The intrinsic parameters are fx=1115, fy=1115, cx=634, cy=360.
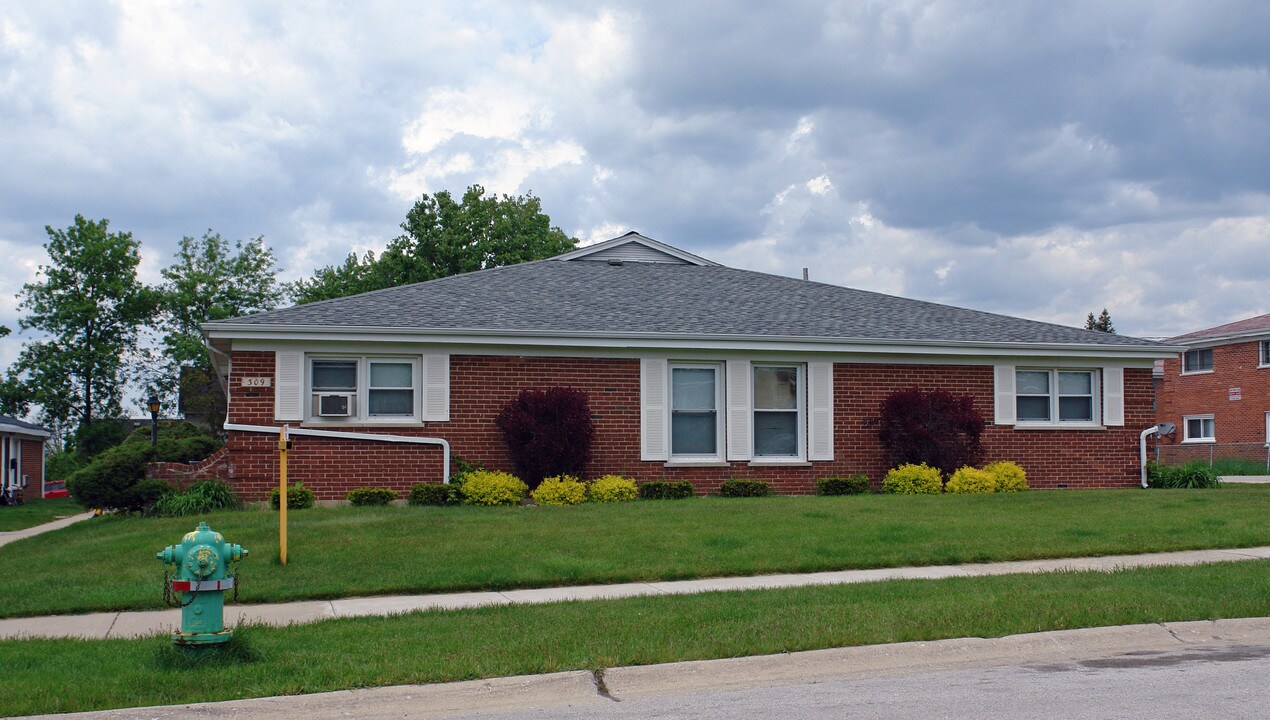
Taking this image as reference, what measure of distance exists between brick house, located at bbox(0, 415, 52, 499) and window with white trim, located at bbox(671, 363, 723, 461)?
2542 cm

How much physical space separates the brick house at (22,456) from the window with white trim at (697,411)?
25.4 m

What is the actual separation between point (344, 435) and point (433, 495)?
184 centimetres

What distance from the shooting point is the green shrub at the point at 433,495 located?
16719 mm

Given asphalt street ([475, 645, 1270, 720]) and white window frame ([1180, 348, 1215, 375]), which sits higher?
white window frame ([1180, 348, 1215, 375])

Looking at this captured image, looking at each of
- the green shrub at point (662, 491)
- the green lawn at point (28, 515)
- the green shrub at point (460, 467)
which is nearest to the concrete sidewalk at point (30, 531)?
the green lawn at point (28, 515)

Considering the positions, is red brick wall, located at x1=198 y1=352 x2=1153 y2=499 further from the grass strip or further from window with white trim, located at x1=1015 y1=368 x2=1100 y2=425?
the grass strip

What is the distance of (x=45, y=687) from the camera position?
6668 mm

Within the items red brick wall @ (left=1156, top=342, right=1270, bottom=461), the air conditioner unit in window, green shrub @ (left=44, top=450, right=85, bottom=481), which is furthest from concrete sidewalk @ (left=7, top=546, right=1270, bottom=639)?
green shrub @ (left=44, top=450, right=85, bottom=481)

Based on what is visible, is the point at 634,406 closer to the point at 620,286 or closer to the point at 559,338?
the point at 559,338

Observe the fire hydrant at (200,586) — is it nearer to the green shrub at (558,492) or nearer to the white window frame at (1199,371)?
the green shrub at (558,492)

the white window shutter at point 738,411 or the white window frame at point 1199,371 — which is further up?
the white window frame at point 1199,371

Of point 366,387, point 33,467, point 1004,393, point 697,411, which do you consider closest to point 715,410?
point 697,411

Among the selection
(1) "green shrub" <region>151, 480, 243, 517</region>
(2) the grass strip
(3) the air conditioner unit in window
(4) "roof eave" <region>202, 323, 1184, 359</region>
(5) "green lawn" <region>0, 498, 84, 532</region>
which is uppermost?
(4) "roof eave" <region>202, 323, 1184, 359</region>

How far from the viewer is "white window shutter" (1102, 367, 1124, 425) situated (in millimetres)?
20781
